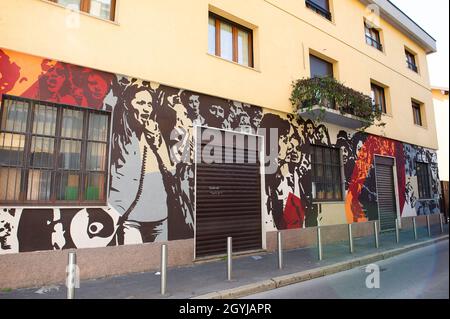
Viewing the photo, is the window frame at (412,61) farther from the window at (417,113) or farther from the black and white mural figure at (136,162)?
the black and white mural figure at (136,162)

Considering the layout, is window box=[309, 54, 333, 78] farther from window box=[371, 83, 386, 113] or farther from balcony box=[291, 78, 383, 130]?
window box=[371, 83, 386, 113]

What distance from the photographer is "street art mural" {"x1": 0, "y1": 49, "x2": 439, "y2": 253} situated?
18.8ft

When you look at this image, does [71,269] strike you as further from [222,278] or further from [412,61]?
[412,61]

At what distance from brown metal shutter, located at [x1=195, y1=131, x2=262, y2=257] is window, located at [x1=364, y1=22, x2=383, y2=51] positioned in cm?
930

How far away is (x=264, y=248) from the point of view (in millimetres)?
8820

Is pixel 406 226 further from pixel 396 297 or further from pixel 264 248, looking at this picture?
pixel 396 297

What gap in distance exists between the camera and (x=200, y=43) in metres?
8.17

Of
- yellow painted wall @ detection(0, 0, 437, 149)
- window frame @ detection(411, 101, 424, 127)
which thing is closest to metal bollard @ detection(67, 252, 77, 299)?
yellow painted wall @ detection(0, 0, 437, 149)

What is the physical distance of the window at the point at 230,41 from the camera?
29.2 ft

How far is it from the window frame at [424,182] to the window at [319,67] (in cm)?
787

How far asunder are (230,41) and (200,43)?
1.51 meters

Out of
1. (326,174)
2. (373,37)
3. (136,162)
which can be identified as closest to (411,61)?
(373,37)

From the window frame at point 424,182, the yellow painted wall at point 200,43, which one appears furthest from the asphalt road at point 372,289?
the window frame at point 424,182
